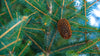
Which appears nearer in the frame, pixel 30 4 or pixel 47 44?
pixel 30 4

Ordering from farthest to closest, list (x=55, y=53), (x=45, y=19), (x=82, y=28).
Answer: (x=55, y=53) < (x=82, y=28) < (x=45, y=19)

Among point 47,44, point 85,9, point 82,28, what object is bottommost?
point 47,44

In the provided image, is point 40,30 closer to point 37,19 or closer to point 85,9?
point 37,19

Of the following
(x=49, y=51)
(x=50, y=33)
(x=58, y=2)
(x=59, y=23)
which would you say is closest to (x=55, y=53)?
(x=49, y=51)

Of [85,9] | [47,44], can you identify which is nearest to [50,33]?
[47,44]

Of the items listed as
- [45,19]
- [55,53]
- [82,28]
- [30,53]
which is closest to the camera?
Answer: [45,19]

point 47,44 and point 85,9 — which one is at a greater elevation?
point 85,9

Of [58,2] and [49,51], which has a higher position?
[58,2]

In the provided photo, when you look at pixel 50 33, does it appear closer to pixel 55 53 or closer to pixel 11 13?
pixel 55 53

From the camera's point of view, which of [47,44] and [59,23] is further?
[47,44]
